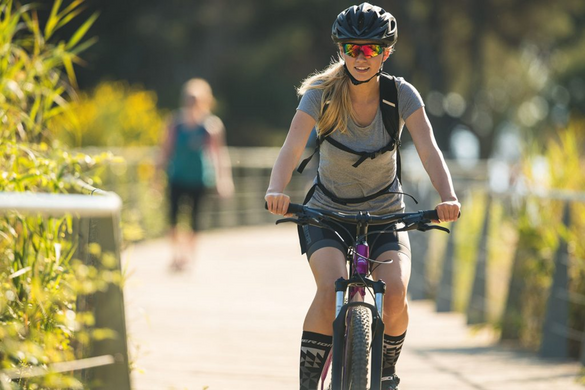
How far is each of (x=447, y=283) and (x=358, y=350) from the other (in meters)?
7.23

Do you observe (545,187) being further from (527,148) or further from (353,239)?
(353,239)

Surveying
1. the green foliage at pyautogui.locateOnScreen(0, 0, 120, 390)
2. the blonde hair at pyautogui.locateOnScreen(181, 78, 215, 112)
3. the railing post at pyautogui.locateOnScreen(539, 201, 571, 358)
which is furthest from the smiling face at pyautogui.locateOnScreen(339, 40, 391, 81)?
the blonde hair at pyautogui.locateOnScreen(181, 78, 215, 112)

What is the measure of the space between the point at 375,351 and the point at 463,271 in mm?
7253

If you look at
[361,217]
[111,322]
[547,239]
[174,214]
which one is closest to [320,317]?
[361,217]

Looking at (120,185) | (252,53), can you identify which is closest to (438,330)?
(120,185)

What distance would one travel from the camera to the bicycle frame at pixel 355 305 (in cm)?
416

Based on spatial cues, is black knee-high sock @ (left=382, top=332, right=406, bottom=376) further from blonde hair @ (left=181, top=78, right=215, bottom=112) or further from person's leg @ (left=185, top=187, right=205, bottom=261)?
person's leg @ (left=185, top=187, right=205, bottom=261)

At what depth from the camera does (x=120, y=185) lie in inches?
632

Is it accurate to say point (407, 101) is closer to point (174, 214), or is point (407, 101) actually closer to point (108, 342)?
point (108, 342)

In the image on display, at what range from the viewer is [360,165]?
15.5ft

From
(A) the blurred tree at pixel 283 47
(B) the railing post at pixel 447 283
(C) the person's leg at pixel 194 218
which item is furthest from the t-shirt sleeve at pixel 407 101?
(A) the blurred tree at pixel 283 47

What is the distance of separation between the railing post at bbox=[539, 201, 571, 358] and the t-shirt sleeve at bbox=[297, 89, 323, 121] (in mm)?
3426

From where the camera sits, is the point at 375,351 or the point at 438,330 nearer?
the point at 375,351

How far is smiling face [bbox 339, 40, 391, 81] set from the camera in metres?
4.62
